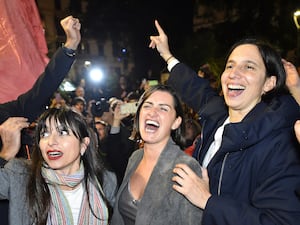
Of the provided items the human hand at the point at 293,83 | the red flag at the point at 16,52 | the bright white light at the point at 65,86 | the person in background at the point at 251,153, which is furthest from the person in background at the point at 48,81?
the bright white light at the point at 65,86

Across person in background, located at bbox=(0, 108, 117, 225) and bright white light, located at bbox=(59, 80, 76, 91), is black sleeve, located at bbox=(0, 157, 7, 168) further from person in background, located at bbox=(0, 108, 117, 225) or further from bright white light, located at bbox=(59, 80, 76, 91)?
bright white light, located at bbox=(59, 80, 76, 91)

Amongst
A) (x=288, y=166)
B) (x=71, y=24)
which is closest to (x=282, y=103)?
(x=288, y=166)

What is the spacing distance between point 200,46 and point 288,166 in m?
23.4

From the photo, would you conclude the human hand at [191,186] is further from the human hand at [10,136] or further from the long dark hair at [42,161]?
the human hand at [10,136]

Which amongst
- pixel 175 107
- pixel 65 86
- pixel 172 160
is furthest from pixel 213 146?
pixel 65 86

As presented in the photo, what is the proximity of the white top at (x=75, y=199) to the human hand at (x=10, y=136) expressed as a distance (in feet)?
1.62

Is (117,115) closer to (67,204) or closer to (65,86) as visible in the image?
(67,204)

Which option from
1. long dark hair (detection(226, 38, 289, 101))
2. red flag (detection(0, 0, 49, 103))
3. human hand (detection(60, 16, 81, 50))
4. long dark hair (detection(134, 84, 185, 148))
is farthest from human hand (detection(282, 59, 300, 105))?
red flag (detection(0, 0, 49, 103))

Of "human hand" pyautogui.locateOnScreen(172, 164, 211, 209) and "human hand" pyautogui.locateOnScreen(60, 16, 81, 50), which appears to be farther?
"human hand" pyautogui.locateOnScreen(60, 16, 81, 50)

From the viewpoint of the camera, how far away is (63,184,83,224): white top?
2.69 meters

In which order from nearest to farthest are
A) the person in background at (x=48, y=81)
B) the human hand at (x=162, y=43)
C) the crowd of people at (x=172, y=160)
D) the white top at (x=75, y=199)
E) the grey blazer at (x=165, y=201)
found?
the crowd of people at (x=172, y=160) → the grey blazer at (x=165, y=201) → the white top at (x=75, y=199) → the person in background at (x=48, y=81) → the human hand at (x=162, y=43)

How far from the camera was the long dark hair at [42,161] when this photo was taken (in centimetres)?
254

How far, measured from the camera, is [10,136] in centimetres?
263

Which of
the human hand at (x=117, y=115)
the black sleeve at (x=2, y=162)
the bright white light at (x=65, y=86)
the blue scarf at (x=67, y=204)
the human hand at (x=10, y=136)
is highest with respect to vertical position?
the bright white light at (x=65, y=86)
